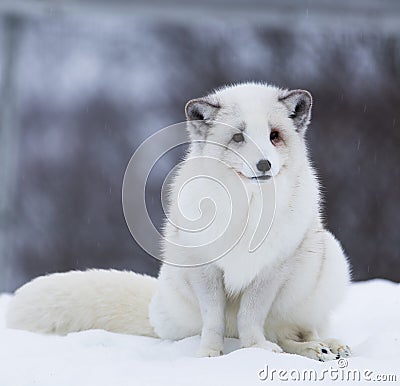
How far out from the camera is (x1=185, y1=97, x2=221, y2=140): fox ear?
3.03 m

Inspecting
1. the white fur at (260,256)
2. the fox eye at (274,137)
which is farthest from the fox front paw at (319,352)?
the fox eye at (274,137)

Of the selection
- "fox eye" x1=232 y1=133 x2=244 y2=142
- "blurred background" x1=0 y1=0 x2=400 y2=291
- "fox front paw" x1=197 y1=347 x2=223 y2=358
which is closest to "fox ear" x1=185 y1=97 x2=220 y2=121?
"fox eye" x1=232 y1=133 x2=244 y2=142

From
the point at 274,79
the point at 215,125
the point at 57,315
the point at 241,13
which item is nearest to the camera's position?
the point at 215,125

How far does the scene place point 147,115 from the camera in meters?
8.59

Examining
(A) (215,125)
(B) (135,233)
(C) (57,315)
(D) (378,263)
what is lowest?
(D) (378,263)

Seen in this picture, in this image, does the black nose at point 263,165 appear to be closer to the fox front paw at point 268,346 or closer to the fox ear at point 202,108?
the fox ear at point 202,108

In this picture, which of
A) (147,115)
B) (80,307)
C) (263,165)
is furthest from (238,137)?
(147,115)

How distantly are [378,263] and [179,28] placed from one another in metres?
3.35

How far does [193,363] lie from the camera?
264cm

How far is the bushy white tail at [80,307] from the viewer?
3.44 m

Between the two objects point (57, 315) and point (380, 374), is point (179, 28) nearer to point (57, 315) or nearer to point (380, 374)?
point (57, 315)

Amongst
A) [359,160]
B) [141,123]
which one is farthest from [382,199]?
[141,123]

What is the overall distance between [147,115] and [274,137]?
5689 mm

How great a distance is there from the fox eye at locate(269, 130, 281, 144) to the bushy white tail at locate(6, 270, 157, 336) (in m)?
0.97
